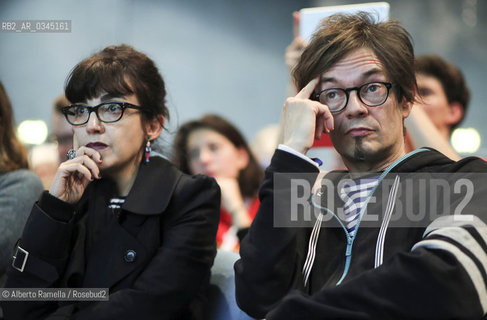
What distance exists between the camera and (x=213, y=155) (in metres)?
3.09

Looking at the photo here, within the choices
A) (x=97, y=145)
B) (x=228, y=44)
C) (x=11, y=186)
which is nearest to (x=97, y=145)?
(x=97, y=145)

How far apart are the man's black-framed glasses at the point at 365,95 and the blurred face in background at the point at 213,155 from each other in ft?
5.33

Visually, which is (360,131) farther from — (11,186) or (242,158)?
(242,158)

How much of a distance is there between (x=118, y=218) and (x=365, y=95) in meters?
0.84

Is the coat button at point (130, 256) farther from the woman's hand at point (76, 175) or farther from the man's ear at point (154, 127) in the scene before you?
the man's ear at point (154, 127)

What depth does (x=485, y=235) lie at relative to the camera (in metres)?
1.15

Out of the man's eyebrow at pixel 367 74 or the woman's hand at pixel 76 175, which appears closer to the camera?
the man's eyebrow at pixel 367 74

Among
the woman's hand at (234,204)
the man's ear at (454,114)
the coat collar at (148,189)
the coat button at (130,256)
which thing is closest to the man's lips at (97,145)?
the coat collar at (148,189)

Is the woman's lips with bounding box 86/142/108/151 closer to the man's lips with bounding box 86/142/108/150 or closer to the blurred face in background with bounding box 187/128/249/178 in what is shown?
the man's lips with bounding box 86/142/108/150

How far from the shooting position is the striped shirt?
142cm

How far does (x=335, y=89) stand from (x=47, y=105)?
7.58ft

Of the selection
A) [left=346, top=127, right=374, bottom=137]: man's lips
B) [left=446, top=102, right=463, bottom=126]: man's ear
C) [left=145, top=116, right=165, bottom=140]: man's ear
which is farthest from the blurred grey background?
[left=346, top=127, right=374, bottom=137]: man's lips

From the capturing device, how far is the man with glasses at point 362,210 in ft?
3.68

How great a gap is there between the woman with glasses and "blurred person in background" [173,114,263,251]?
118cm
